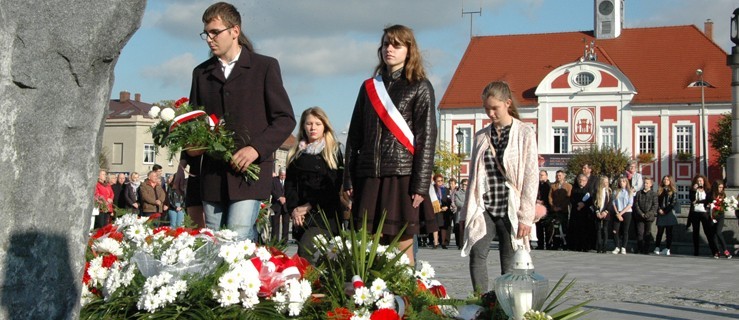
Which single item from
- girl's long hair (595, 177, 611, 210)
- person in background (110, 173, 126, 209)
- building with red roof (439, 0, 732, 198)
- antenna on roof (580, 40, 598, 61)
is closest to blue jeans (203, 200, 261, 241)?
girl's long hair (595, 177, 611, 210)

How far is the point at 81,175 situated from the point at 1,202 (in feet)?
0.78

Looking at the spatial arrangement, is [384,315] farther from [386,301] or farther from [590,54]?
[590,54]

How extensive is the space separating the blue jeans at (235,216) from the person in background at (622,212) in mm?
15777

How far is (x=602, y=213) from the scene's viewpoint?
20.6 m

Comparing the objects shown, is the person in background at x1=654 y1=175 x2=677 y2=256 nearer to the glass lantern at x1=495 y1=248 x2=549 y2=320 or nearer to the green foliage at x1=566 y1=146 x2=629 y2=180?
the glass lantern at x1=495 y1=248 x2=549 y2=320

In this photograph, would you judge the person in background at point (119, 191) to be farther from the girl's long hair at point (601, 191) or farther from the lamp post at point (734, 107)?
the lamp post at point (734, 107)

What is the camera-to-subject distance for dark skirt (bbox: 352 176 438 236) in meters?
6.23

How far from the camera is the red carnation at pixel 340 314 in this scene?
459cm

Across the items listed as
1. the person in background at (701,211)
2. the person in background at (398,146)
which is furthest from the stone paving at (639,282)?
the person in background at (398,146)

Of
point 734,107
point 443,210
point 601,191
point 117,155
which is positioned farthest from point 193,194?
point 117,155

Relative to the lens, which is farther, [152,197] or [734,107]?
[734,107]

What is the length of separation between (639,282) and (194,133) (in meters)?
7.70

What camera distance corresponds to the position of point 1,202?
99.5 inches

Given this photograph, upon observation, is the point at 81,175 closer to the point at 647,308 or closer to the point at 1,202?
the point at 1,202
